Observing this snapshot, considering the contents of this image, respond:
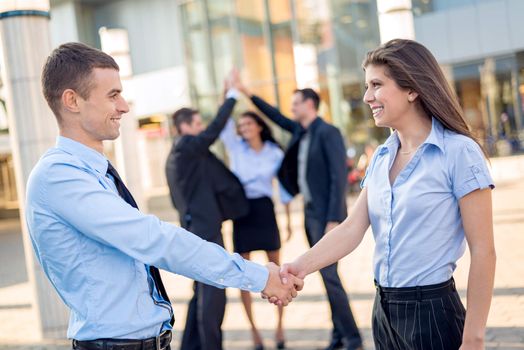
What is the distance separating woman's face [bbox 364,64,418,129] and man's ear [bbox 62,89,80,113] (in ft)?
3.76

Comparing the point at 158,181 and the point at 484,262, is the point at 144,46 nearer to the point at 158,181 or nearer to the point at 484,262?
the point at 158,181

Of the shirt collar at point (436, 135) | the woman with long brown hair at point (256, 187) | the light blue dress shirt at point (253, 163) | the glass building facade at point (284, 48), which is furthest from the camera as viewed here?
the glass building facade at point (284, 48)

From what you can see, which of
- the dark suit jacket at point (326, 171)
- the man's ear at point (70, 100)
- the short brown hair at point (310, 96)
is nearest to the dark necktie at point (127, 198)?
the man's ear at point (70, 100)

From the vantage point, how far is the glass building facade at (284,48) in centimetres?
2016

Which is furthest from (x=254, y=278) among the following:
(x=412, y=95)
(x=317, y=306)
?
(x=317, y=306)

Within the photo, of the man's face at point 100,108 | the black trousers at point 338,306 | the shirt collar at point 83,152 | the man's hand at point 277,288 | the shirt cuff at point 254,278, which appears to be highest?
the man's face at point 100,108

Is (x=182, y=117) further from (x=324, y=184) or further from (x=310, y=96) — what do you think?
(x=324, y=184)

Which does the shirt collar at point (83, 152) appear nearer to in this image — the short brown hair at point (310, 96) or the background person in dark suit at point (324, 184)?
the background person in dark suit at point (324, 184)

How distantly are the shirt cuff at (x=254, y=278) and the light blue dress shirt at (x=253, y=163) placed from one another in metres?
3.20

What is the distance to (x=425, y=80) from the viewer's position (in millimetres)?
2383

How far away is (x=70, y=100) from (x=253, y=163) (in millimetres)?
3506

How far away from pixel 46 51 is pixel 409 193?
5052 mm

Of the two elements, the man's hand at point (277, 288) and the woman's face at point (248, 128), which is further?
the woman's face at point (248, 128)

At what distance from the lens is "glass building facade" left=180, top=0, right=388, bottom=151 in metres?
20.2
